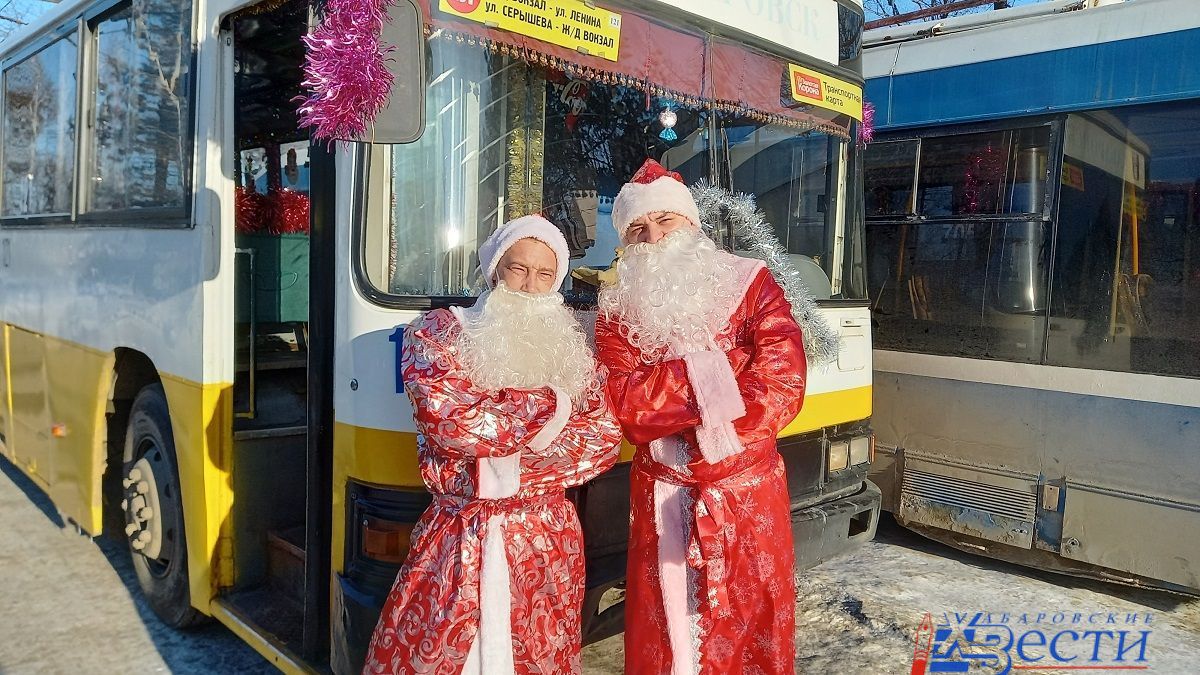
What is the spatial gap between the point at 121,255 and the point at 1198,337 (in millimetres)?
5090

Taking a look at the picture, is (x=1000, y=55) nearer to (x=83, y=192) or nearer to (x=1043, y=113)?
(x=1043, y=113)

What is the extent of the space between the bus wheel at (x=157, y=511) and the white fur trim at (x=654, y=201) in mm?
2259

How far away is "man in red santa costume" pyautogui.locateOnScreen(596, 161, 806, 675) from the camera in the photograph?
222cm

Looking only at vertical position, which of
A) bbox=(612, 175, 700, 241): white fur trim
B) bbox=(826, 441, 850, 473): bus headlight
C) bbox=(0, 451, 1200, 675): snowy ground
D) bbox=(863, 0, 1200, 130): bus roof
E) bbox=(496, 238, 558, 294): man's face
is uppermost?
bbox=(863, 0, 1200, 130): bus roof

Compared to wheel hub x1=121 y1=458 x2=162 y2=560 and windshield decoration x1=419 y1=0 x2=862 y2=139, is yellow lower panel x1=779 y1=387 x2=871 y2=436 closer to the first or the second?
windshield decoration x1=419 y1=0 x2=862 y2=139

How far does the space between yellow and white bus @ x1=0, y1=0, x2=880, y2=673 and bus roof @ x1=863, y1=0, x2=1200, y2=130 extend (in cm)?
148

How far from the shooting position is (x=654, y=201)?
2.41 meters

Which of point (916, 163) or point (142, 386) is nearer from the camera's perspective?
point (142, 386)

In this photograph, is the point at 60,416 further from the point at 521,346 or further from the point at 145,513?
the point at 521,346

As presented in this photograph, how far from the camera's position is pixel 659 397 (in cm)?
220

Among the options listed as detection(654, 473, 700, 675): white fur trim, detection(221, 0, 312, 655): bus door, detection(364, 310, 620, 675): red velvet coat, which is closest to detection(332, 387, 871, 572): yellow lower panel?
detection(364, 310, 620, 675): red velvet coat

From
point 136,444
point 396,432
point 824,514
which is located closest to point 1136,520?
point 824,514

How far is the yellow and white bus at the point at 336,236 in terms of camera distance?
2.52 m

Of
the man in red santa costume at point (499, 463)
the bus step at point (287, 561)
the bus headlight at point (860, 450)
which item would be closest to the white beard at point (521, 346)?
the man in red santa costume at point (499, 463)
